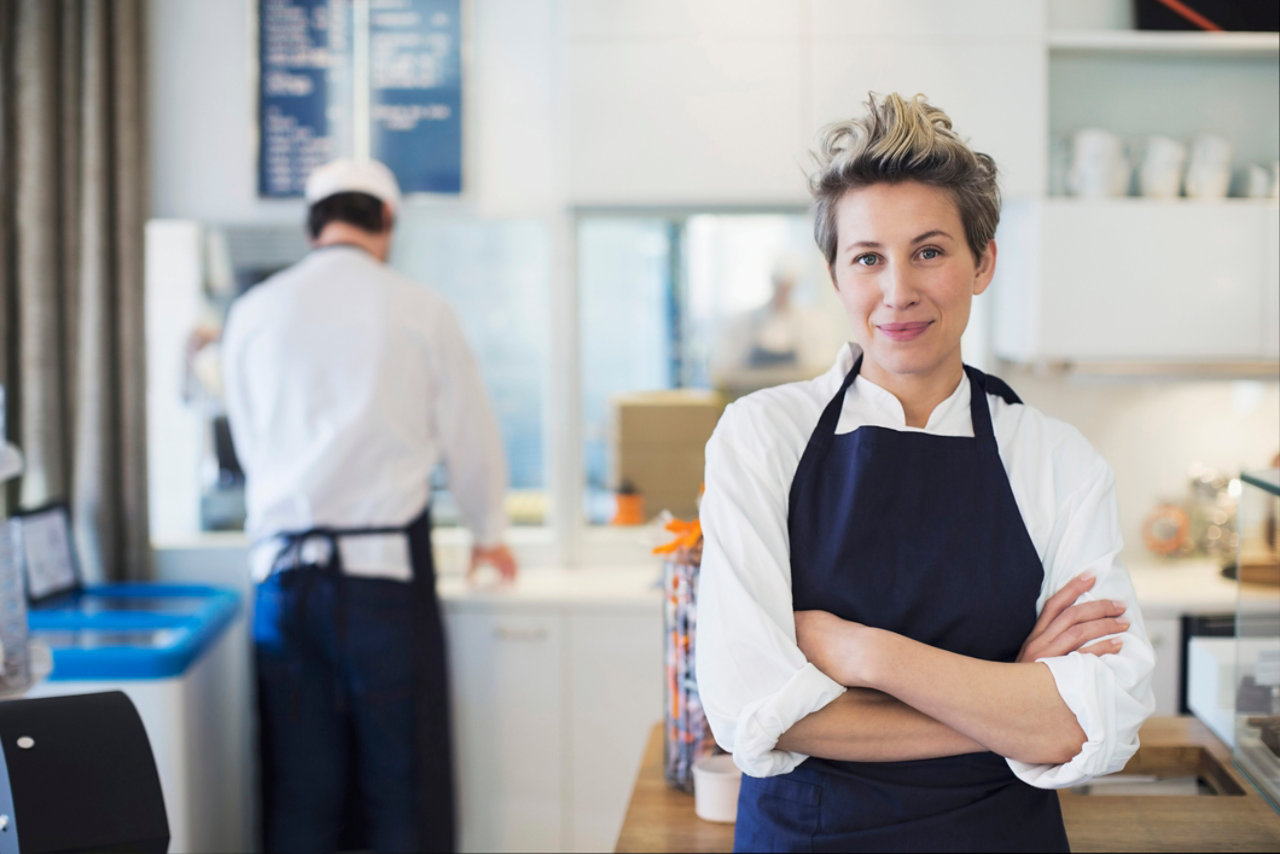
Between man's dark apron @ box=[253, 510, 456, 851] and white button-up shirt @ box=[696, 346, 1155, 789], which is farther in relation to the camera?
man's dark apron @ box=[253, 510, 456, 851]

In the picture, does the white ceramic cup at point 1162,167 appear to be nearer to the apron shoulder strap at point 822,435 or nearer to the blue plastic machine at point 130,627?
the apron shoulder strap at point 822,435

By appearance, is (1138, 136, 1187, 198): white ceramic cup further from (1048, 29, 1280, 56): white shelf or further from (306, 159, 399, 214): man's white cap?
(306, 159, 399, 214): man's white cap

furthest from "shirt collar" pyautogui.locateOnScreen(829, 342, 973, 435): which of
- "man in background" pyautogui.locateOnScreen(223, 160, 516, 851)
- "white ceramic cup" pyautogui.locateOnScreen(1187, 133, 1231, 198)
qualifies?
"man in background" pyautogui.locateOnScreen(223, 160, 516, 851)

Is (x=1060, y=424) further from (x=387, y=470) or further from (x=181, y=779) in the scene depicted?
(x=181, y=779)

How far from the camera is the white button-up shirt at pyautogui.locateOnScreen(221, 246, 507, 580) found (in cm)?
236

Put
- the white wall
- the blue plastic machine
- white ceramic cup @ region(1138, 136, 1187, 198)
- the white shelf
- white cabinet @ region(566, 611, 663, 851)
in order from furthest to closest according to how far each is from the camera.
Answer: the white wall
white cabinet @ region(566, 611, 663, 851)
white ceramic cup @ region(1138, 136, 1187, 198)
the blue plastic machine
the white shelf

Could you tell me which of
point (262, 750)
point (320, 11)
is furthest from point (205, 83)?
point (262, 750)

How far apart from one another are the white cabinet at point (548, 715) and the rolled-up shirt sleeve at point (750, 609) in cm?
145

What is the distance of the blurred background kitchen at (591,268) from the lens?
8.43 ft

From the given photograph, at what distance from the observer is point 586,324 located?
9.68ft

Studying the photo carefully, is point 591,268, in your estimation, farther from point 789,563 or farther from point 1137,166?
point 789,563

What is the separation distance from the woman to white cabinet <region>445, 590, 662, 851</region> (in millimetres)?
1413

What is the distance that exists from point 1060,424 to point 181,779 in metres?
1.91

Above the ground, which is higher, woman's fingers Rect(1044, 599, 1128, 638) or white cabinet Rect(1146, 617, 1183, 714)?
woman's fingers Rect(1044, 599, 1128, 638)
